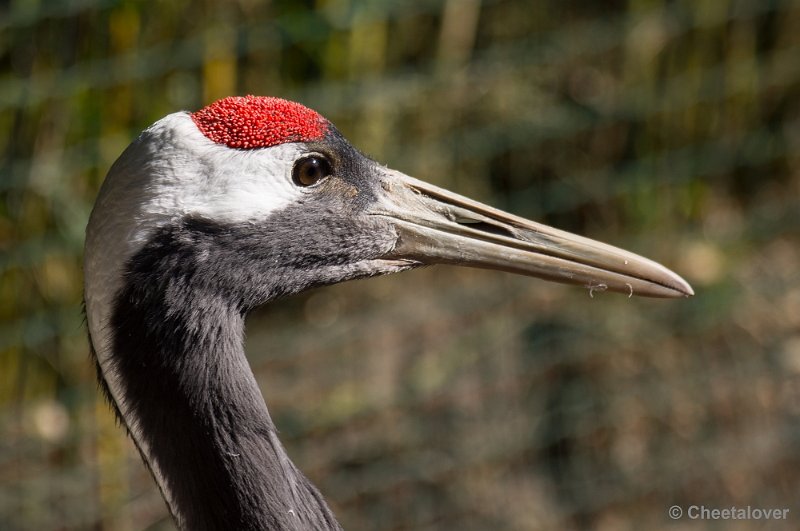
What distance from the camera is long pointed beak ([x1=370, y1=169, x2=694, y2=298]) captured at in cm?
304

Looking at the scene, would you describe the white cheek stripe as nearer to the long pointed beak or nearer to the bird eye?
the bird eye

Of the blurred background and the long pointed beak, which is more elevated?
the blurred background

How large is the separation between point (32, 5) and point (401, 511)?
2.53 meters

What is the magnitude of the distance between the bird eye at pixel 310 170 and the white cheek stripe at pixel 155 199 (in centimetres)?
9

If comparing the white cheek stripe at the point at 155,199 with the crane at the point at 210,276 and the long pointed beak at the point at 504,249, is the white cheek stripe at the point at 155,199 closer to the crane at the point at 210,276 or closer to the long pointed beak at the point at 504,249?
the crane at the point at 210,276

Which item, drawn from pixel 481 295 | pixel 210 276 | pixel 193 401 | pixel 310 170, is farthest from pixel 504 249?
pixel 481 295

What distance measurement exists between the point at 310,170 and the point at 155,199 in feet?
1.30

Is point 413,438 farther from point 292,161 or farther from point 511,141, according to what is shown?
point 292,161

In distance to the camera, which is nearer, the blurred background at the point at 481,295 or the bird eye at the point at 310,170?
the bird eye at the point at 310,170

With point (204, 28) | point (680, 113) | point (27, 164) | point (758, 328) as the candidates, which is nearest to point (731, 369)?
point (758, 328)

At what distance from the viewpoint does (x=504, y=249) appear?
3059 millimetres

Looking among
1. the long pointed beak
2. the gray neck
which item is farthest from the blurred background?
the gray neck

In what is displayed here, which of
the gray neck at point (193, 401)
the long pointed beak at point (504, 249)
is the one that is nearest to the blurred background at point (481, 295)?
the long pointed beak at point (504, 249)

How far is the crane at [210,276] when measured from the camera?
2656 millimetres
